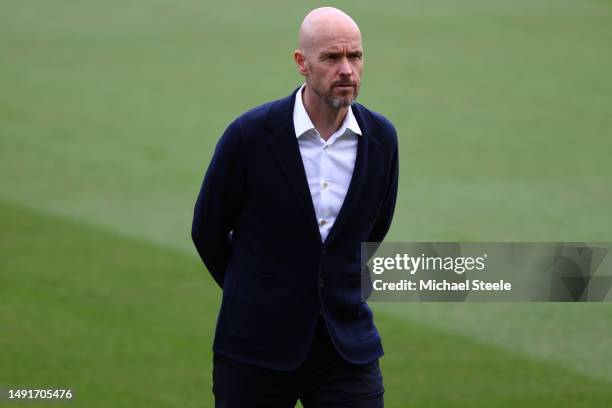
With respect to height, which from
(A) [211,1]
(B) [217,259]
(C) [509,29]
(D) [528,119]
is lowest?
(B) [217,259]

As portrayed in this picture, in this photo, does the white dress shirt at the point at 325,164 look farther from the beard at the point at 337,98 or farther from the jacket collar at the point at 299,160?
the beard at the point at 337,98

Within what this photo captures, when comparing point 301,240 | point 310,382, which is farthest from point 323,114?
point 310,382

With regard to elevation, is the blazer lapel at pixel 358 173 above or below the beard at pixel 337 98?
below

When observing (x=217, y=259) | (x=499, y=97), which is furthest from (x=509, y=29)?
(x=217, y=259)

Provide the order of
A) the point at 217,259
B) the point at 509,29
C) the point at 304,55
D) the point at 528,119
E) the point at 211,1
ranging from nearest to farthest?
the point at 304,55
the point at 217,259
the point at 528,119
the point at 509,29
the point at 211,1

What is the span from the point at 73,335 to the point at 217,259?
321cm

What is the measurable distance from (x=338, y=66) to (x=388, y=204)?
0.75m

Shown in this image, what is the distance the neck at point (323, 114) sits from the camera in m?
4.31

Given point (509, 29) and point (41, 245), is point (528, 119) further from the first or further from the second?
point (41, 245)

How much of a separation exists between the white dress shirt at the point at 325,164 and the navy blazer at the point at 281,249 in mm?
34

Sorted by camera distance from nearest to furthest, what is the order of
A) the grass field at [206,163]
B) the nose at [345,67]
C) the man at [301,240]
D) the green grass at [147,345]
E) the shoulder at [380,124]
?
the nose at [345,67]
the man at [301,240]
the shoulder at [380,124]
the green grass at [147,345]
the grass field at [206,163]

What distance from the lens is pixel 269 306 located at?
4.28 meters

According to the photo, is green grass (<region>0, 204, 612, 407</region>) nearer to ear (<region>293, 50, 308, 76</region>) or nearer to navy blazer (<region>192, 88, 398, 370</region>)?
navy blazer (<region>192, 88, 398, 370</region>)

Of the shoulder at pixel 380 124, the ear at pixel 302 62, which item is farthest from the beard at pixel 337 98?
the shoulder at pixel 380 124
